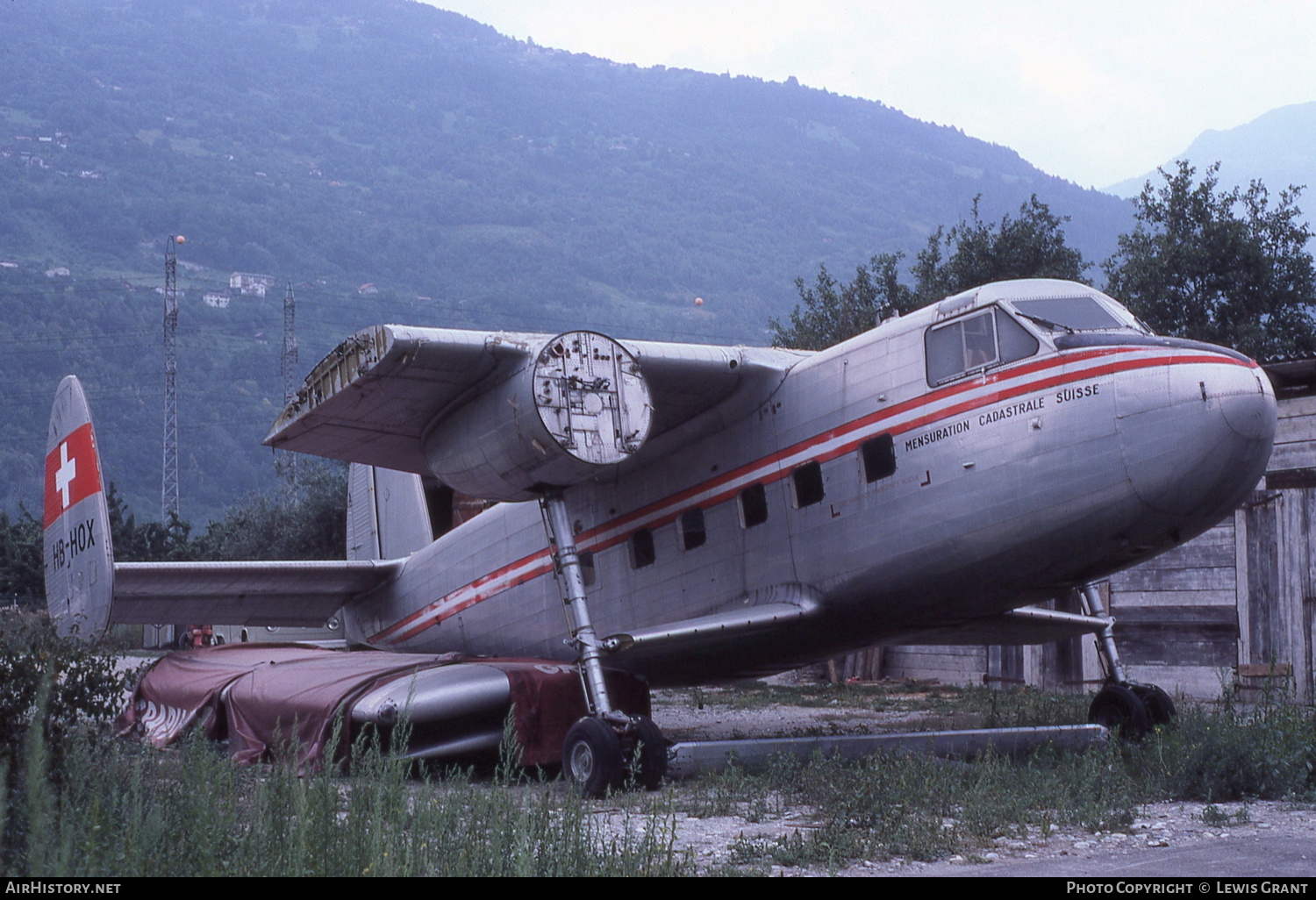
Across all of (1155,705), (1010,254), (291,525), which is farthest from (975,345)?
(291,525)

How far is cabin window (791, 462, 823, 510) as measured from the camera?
1015 cm

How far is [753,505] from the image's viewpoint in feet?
34.9

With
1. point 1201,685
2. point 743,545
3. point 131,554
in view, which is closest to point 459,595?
point 743,545

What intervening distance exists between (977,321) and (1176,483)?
197cm

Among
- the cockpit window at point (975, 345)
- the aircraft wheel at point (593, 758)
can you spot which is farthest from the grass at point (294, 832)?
the cockpit window at point (975, 345)

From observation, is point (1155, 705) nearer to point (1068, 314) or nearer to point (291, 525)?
point (1068, 314)

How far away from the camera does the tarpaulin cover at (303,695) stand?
392 inches

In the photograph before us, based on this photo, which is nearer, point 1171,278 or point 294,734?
point 294,734

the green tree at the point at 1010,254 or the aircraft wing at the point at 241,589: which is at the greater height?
the green tree at the point at 1010,254

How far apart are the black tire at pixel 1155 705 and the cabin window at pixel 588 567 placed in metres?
5.27

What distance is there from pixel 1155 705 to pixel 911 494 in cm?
360

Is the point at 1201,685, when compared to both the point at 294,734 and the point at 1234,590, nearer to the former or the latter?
the point at 1234,590

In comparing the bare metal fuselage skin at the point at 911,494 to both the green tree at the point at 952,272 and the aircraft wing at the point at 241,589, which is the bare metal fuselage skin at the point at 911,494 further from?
the green tree at the point at 952,272

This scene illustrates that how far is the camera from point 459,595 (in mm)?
13453
